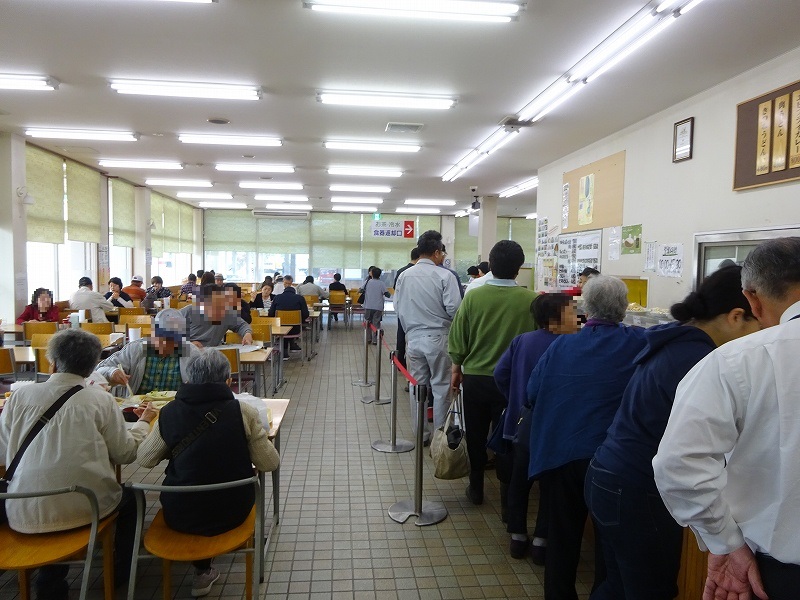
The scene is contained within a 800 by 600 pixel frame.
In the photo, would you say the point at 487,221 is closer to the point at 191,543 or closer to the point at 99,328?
the point at 99,328

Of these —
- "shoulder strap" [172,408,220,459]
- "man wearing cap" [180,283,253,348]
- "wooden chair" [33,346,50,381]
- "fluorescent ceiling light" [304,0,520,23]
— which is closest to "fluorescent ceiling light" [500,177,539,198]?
"fluorescent ceiling light" [304,0,520,23]

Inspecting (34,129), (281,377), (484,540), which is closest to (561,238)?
(281,377)

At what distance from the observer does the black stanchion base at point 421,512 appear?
314 centimetres

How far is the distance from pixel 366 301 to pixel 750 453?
351 inches

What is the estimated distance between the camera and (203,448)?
2.10 metres

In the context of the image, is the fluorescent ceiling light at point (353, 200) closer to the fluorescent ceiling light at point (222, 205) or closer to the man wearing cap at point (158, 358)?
the fluorescent ceiling light at point (222, 205)

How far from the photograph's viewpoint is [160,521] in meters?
2.21

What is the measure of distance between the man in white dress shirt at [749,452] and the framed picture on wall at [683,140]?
169 inches

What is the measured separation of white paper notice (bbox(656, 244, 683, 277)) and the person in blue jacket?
3089 mm

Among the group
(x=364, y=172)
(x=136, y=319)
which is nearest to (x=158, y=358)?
(x=136, y=319)

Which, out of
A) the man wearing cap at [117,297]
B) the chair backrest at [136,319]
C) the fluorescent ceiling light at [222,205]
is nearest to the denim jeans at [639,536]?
the chair backrest at [136,319]

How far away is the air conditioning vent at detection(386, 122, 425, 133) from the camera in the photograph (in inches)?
235

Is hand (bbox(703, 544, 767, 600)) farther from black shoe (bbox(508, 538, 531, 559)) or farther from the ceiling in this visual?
the ceiling

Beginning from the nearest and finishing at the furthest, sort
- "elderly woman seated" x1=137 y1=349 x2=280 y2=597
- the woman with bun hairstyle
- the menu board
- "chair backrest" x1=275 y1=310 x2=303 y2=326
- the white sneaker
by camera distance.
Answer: the woman with bun hairstyle < "elderly woman seated" x1=137 y1=349 x2=280 y2=597 < the white sneaker < the menu board < "chair backrest" x1=275 y1=310 x2=303 y2=326
